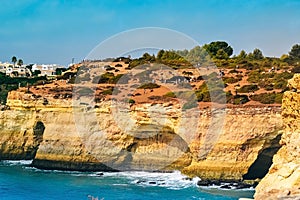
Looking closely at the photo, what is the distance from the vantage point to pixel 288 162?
615 inches

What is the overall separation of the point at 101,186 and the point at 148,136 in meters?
5.76

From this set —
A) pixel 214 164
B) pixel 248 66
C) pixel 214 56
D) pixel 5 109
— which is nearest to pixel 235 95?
pixel 214 164

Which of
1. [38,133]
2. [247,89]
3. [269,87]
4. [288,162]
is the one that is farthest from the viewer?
[38,133]

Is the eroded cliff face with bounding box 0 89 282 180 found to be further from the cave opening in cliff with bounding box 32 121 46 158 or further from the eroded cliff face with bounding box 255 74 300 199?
the eroded cliff face with bounding box 255 74 300 199

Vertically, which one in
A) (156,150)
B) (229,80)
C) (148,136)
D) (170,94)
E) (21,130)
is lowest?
(156,150)

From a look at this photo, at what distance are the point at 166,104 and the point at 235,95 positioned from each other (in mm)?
4864

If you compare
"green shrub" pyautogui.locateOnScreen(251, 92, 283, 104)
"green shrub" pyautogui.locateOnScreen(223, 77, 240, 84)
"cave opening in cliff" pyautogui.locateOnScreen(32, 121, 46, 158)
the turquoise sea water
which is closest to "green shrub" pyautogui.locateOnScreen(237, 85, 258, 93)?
"green shrub" pyautogui.locateOnScreen(251, 92, 283, 104)

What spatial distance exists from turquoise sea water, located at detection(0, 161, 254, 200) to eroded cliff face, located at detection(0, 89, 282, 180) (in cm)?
109

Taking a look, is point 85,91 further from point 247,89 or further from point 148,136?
point 247,89

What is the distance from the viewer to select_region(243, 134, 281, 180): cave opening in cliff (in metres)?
30.0

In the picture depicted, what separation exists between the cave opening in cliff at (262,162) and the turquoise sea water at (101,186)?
2.82 m

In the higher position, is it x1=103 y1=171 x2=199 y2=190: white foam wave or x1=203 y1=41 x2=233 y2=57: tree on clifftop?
x1=203 y1=41 x2=233 y2=57: tree on clifftop

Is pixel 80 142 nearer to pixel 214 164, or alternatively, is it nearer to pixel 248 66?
pixel 214 164

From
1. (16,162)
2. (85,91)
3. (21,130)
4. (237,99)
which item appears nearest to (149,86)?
(85,91)
